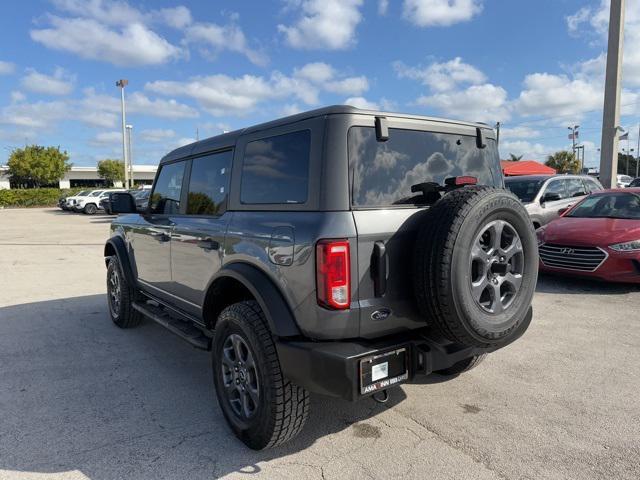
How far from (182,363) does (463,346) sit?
2678mm

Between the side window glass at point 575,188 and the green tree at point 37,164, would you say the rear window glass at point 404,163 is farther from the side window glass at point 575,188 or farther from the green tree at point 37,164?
the green tree at point 37,164

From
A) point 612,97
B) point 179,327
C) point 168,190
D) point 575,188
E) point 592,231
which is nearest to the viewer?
point 179,327

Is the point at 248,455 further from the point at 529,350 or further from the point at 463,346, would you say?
the point at 529,350

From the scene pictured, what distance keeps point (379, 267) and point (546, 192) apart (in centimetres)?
867

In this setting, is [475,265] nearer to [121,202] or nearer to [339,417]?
[339,417]

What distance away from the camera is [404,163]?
2.88 m

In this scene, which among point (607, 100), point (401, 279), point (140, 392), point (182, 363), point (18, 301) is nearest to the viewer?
point (401, 279)

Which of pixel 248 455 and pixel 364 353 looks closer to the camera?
pixel 364 353

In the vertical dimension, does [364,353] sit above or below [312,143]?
below

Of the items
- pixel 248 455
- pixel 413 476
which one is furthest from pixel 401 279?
pixel 248 455

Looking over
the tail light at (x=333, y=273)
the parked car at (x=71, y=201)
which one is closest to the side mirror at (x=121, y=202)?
the tail light at (x=333, y=273)

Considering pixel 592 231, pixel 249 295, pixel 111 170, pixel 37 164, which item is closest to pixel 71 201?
pixel 37 164

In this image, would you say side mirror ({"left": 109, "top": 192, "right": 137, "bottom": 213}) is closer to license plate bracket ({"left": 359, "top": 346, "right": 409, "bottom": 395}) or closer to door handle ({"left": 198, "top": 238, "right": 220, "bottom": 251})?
door handle ({"left": 198, "top": 238, "right": 220, "bottom": 251})

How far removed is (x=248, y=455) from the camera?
287cm
